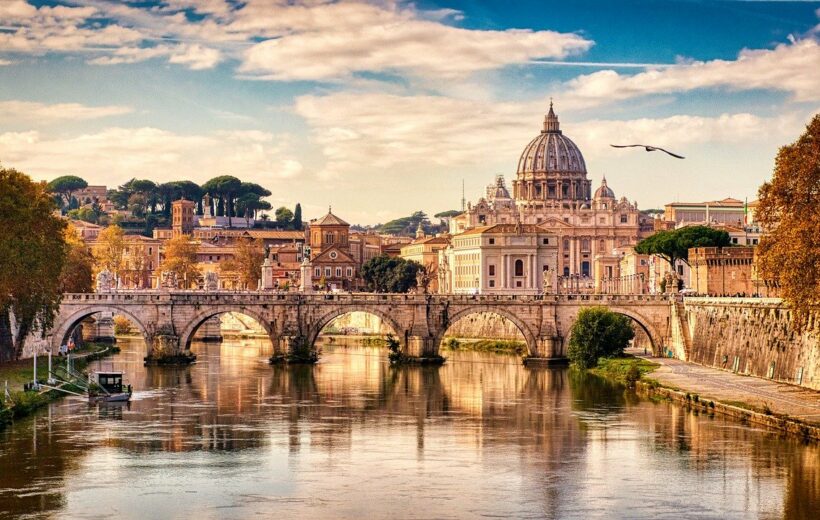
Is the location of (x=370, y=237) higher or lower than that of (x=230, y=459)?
higher

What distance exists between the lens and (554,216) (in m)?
172

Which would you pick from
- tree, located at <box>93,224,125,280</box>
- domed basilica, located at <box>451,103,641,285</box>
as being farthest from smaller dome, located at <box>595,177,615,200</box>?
tree, located at <box>93,224,125,280</box>

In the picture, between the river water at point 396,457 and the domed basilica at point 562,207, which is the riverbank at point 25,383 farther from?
the domed basilica at point 562,207

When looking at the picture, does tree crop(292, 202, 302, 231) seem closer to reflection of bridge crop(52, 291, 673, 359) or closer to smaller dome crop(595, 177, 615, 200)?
smaller dome crop(595, 177, 615, 200)

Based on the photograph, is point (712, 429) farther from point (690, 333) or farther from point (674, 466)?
point (690, 333)

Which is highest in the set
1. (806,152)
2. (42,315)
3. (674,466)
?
(806,152)

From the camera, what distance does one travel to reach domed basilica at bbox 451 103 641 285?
164m

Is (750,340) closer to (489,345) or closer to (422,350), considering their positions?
(422,350)

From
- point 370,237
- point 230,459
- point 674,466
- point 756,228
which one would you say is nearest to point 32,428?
point 230,459

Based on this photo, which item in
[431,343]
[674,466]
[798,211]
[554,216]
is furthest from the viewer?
[554,216]

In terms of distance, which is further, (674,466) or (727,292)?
(727,292)

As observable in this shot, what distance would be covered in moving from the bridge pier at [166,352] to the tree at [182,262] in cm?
5067

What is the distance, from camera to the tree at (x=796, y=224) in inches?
1879

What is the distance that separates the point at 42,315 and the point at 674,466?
35212 millimetres
